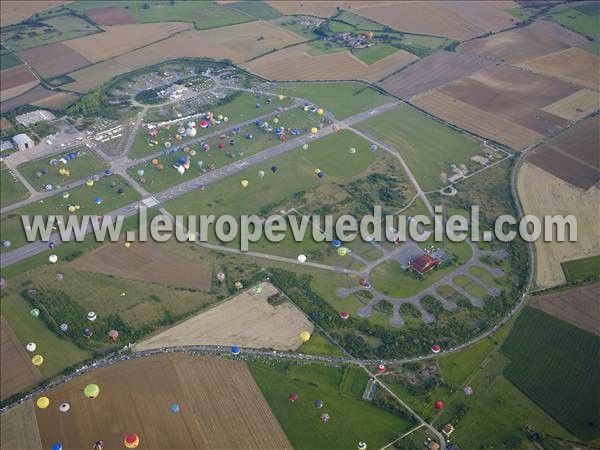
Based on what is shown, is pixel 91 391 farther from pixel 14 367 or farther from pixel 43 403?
pixel 14 367

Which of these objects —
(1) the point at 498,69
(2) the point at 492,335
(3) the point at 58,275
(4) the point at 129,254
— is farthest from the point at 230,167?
(1) the point at 498,69

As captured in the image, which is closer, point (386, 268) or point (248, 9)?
point (386, 268)

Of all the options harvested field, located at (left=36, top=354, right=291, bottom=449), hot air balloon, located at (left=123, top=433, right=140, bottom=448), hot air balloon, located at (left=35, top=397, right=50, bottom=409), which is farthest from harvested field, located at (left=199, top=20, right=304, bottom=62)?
hot air balloon, located at (left=123, top=433, right=140, bottom=448)

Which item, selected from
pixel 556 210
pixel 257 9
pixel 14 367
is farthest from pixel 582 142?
pixel 257 9

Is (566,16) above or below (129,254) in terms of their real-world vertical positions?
above

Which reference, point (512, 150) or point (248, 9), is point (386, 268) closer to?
point (512, 150)

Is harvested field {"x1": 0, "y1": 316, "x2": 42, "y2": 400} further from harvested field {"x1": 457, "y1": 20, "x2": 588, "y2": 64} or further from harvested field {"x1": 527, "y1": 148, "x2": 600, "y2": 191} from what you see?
harvested field {"x1": 457, "y1": 20, "x2": 588, "y2": 64}
